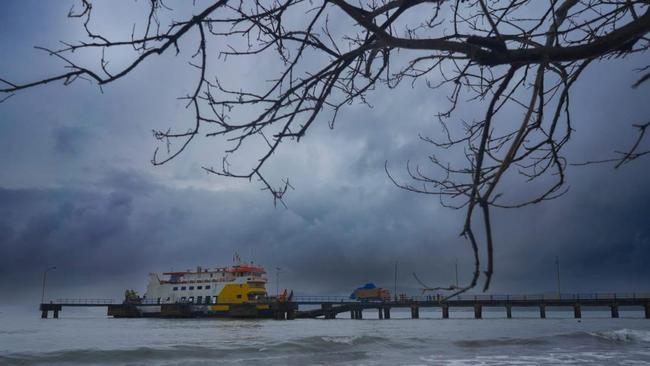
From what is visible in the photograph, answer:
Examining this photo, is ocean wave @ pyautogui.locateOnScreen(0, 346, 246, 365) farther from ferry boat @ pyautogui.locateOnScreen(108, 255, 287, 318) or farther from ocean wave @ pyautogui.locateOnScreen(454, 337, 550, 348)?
ferry boat @ pyautogui.locateOnScreen(108, 255, 287, 318)

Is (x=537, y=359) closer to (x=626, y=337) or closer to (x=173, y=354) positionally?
(x=173, y=354)

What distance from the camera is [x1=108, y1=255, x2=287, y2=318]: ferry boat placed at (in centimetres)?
4725

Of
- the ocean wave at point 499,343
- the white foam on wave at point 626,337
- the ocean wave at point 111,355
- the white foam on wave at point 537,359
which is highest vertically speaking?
the white foam on wave at point 537,359

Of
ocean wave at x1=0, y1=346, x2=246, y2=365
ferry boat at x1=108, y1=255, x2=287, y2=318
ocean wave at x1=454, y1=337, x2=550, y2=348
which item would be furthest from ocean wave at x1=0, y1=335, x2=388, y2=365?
ferry boat at x1=108, y1=255, x2=287, y2=318

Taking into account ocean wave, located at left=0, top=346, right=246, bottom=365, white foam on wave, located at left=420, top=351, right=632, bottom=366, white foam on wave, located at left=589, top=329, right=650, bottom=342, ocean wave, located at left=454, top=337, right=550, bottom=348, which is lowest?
ocean wave, located at left=0, top=346, right=246, bottom=365

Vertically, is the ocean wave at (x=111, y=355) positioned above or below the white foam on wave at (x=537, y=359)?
below

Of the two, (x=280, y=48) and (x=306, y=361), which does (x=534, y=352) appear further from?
(x=280, y=48)

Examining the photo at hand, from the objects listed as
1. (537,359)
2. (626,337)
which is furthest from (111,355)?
(626,337)

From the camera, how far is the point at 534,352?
1322 cm

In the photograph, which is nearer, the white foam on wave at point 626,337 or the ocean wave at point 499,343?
the ocean wave at point 499,343

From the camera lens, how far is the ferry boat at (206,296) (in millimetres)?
47250

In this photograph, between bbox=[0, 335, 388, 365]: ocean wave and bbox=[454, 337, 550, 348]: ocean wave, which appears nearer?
bbox=[0, 335, 388, 365]: ocean wave

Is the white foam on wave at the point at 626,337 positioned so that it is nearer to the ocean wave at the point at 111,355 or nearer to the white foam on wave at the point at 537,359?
the white foam on wave at the point at 537,359


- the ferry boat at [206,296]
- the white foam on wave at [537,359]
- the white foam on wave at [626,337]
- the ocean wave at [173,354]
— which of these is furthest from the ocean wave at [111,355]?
the ferry boat at [206,296]
